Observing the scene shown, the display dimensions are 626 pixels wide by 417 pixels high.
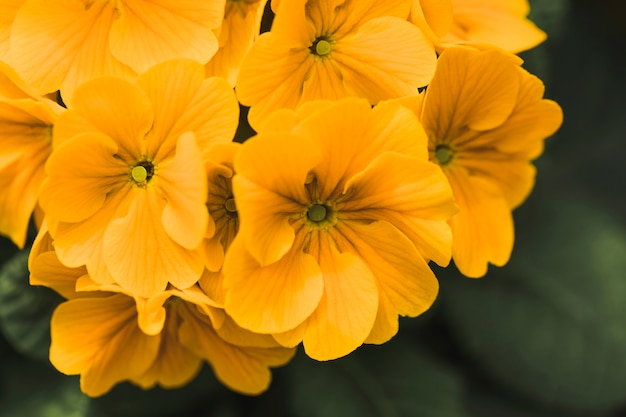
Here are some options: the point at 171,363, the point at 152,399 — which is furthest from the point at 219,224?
the point at 152,399

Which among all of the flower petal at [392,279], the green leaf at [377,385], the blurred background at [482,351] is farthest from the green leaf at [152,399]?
the flower petal at [392,279]

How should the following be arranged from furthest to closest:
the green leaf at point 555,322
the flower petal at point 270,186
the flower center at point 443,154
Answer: the green leaf at point 555,322
the flower center at point 443,154
the flower petal at point 270,186

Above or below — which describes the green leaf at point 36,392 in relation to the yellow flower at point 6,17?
below

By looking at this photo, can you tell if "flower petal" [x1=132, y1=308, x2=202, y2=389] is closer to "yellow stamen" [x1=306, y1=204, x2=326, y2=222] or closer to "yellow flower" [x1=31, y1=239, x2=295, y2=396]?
"yellow flower" [x1=31, y1=239, x2=295, y2=396]

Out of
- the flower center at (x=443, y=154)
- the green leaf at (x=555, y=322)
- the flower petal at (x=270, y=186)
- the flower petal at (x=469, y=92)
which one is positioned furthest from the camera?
the green leaf at (x=555, y=322)

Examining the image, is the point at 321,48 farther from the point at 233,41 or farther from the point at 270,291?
the point at 270,291

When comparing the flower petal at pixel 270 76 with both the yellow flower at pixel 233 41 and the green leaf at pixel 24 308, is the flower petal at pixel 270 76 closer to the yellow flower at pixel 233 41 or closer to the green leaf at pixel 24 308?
the yellow flower at pixel 233 41

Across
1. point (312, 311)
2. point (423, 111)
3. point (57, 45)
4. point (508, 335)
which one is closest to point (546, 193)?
point (508, 335)
